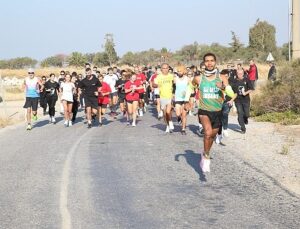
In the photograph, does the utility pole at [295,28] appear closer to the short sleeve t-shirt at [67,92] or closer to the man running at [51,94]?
the man running at [51,94]

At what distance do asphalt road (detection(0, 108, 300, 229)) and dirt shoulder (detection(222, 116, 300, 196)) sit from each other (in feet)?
0.90

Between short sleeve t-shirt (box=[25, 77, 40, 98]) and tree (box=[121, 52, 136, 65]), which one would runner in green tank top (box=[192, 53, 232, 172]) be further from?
tree (box=[121, 52, 136, 65])

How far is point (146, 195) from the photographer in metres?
7.82

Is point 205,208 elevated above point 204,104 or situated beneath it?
situated beneath

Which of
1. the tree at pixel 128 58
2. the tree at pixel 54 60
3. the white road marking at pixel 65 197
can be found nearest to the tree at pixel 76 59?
the tree at pixel 128 58

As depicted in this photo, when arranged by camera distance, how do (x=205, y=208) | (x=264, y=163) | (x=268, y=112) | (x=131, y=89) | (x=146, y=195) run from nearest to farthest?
(x=205, y=208)
(x=146, y=195)
(x=264, y=163)
(x=131, y=89)
(x=268, y=112)

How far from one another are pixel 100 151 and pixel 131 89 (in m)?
6.39

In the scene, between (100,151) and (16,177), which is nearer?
(16,177)

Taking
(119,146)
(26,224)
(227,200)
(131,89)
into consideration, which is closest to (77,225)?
(26,224)

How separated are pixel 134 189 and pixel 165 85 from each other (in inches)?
308

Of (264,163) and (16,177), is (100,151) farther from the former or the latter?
(264,163)

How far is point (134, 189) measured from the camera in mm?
8219

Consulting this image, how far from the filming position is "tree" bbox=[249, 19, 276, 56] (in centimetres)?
8556

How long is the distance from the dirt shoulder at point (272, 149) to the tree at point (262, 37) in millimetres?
69202
